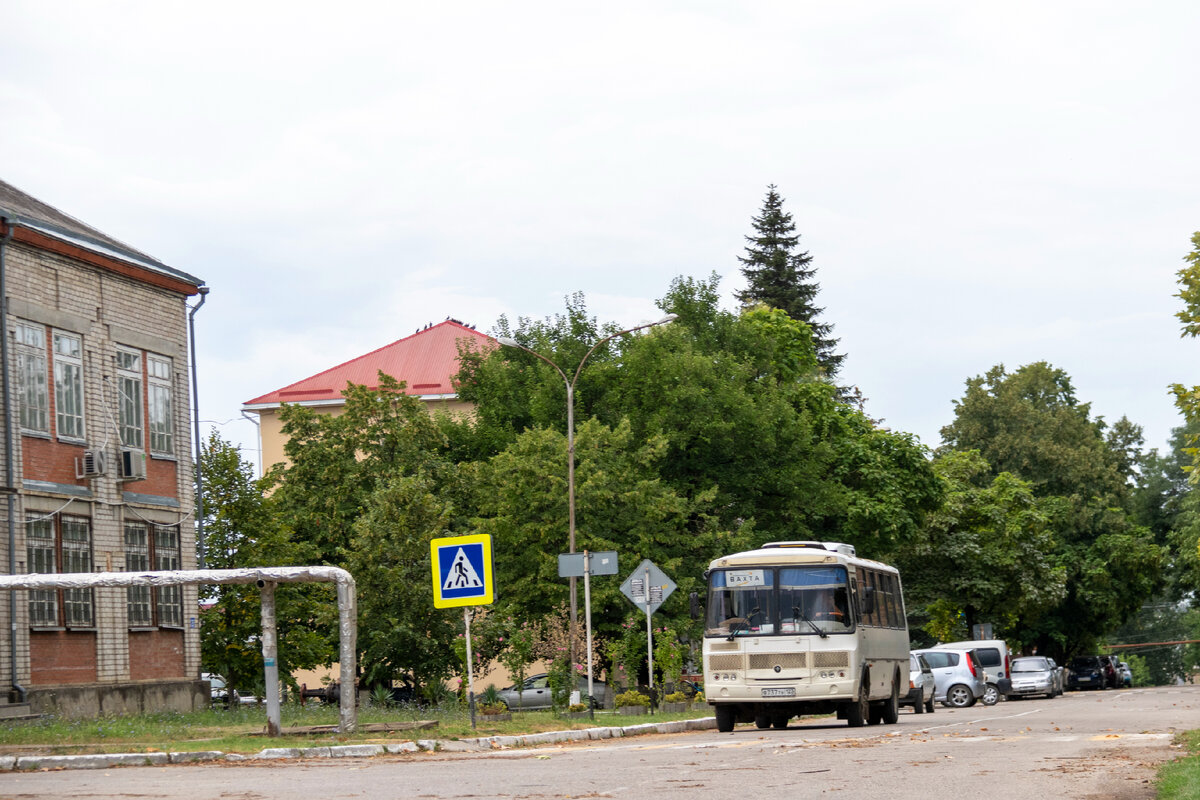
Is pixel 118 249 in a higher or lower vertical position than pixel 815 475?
higher

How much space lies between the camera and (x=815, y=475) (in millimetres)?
44938

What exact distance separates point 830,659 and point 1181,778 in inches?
491

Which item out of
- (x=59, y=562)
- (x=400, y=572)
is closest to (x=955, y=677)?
(x=400, y=572)

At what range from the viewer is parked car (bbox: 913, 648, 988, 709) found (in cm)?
4312

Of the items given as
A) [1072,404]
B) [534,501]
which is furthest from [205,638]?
[1072,404]

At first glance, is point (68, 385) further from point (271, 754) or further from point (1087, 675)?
point (1087, 675)

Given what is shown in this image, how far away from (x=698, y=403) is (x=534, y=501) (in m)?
6.63

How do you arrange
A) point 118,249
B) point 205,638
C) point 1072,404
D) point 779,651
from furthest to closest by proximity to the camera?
point 1072,404, point 205,638, point 118,249, point 779,651

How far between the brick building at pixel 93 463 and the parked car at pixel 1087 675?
160 ft

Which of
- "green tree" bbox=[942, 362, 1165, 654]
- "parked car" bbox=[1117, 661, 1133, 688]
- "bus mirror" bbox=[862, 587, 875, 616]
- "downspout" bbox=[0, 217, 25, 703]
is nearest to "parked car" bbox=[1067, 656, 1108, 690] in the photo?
"green tree" bbox=[942, 362, 1165, 654]

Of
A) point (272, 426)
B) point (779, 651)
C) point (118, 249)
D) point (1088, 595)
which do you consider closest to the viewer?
point (779, 651)

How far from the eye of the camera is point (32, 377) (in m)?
29.3

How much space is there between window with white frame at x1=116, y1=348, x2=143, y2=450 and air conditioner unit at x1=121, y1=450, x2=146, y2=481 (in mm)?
496

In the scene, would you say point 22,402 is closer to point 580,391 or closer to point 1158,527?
point 580,391
